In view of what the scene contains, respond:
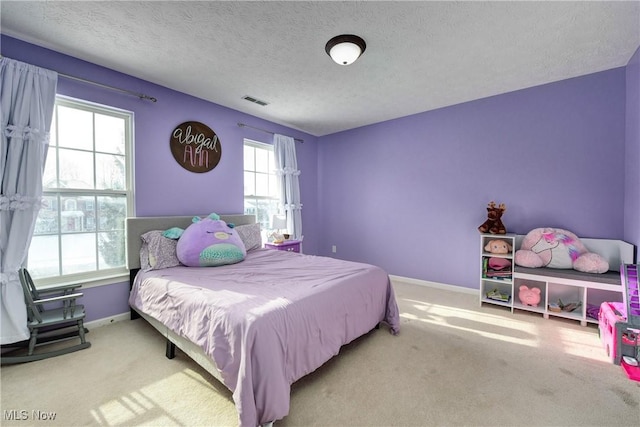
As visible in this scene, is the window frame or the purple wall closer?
the purple wall

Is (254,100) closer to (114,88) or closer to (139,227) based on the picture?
(114,88)

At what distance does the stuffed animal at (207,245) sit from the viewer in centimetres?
257

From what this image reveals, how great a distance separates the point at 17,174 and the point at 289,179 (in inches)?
116

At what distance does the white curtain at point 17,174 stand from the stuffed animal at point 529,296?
4.52 metres

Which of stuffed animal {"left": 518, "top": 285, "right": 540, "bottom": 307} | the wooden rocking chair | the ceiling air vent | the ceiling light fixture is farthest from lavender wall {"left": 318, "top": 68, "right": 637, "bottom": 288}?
the wooden rocking chair

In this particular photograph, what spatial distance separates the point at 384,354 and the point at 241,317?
1.26m

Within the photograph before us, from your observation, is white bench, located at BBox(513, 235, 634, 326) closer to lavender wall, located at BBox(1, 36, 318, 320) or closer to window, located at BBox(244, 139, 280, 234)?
window, located at BBox(244, 139, 280, 234)

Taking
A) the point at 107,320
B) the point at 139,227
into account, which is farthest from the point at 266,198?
the point at 107,320

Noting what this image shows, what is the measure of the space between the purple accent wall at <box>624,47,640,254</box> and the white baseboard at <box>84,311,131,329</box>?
478cm

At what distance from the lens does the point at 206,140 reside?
335cm

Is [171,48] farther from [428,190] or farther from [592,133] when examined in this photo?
[592,133]

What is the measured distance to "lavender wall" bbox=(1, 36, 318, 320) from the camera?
239cm

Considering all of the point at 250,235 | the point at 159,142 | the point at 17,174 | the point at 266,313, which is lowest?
the point at 266,313

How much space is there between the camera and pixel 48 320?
203cm
